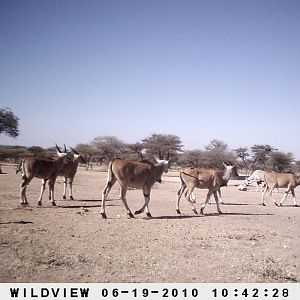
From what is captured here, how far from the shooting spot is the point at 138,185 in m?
12.0

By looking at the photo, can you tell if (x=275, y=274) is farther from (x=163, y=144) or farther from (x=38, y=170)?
(x=163, y=144)

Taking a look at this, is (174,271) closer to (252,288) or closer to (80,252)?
(252,288)

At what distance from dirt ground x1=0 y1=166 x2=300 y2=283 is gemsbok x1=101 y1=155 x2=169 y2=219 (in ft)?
2.29

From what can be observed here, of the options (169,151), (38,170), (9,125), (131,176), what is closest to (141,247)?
(131,176)

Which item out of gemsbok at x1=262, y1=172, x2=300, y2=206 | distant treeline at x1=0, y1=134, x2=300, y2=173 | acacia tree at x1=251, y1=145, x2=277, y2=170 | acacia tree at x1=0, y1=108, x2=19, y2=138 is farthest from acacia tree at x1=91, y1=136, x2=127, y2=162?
gemsbok at x1=262, y1=172, x2=300, y2=206

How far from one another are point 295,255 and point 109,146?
54.5m

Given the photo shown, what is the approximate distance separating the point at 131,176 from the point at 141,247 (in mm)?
4339

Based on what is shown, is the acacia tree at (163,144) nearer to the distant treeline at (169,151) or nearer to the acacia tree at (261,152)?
the distant treeline at (169,151)

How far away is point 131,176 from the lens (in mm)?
11695

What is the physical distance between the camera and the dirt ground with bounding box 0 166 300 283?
19.3ft

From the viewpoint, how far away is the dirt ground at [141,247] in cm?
588

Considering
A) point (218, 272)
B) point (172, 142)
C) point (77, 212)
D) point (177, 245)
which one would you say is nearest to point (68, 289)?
point (218, 272)

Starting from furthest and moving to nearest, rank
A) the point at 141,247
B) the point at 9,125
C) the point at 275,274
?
1. the point at 9,125
2. the point at 141,247
3. the point at 275,274

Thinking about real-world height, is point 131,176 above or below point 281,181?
above
